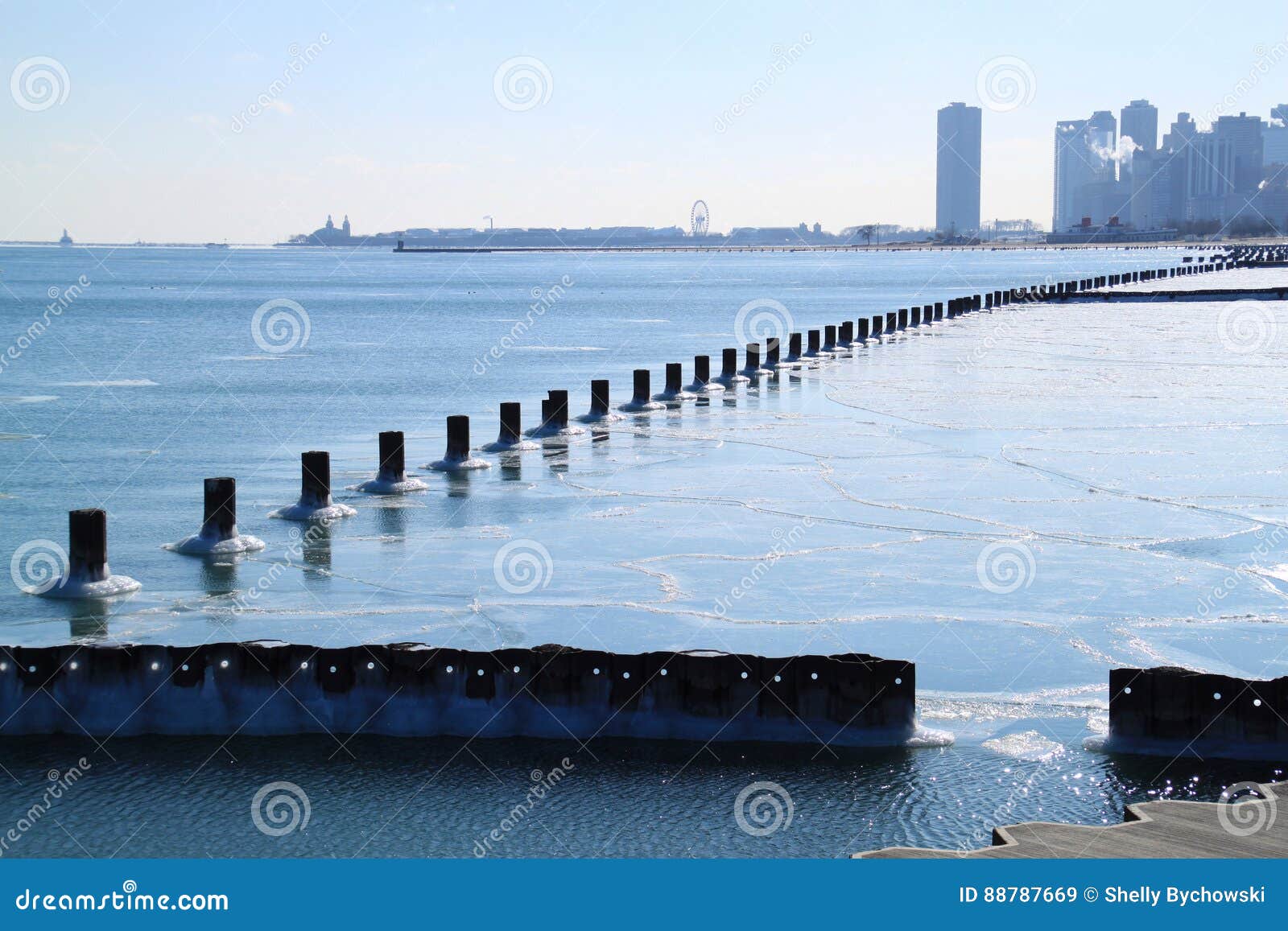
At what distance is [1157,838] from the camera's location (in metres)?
7.14

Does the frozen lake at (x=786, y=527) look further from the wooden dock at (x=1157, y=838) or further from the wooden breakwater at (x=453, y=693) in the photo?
the wooden dock at (x=1157, y=838)

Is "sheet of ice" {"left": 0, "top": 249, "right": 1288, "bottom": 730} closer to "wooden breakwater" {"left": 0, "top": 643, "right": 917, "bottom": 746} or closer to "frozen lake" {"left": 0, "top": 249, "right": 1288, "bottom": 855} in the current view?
"frozen lake" {"left": 0, "top": 249, "right": 1288, "bottom": 855}

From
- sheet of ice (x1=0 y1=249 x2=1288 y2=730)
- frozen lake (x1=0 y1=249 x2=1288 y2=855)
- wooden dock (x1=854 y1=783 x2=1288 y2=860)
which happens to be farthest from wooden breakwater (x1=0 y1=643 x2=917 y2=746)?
wooden dock (x1=854 y1=783 x2=1288 y2=860)

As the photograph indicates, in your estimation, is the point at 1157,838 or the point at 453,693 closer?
the point at 1157,838

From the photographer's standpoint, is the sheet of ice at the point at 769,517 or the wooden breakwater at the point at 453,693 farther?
the sheet of ice at the point at 769,517

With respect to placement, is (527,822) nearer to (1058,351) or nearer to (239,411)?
(239,411)

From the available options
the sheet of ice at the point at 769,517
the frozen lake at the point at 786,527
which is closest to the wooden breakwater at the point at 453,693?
the frozen lake at the point at 786,527

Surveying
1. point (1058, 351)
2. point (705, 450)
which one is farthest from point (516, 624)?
point (1058, 351)

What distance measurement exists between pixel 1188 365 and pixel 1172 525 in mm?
23202

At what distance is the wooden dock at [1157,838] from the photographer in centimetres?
682

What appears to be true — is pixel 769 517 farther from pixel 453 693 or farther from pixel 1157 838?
pixel 1157 838

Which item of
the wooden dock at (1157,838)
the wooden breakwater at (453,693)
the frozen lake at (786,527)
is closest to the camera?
the wooden dock at (1157,838)

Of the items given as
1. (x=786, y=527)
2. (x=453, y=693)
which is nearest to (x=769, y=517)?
(x=786, y=527)

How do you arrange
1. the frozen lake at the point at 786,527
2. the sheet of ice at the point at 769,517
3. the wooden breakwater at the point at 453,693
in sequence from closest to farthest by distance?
the wooden breakwater at the point at 453,693, the frozen lake at the point at 786,527, the sheet of ice at the point at 769,517
